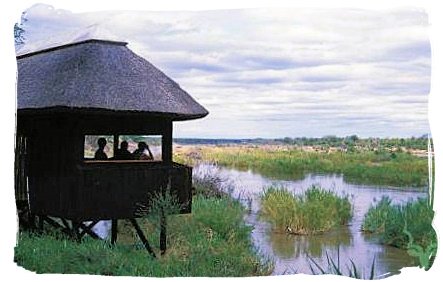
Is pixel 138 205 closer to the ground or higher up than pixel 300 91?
closer to the ground

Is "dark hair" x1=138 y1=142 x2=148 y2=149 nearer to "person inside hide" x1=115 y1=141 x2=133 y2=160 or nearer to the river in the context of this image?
"person inside hide" x1=115 y1=141 x2=133 y2=160

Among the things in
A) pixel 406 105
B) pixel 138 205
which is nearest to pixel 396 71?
pixel 406 105

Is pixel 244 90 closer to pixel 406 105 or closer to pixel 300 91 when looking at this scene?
pixel 300 91

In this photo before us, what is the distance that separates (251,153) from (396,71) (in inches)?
31.5

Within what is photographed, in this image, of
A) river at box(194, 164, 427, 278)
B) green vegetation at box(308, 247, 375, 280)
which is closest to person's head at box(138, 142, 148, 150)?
river at box(194, 164, 427, 278)

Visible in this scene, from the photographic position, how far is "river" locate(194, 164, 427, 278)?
17.0 feet

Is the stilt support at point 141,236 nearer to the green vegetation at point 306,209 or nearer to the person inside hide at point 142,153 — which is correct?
the person inside hide at point 142,153

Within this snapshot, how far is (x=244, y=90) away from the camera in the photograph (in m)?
5.34

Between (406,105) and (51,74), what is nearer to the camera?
(406,105)

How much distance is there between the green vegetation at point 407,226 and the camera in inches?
200

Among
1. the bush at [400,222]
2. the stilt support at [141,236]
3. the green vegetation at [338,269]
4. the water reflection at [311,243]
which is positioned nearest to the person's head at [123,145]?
the stilt support at [141,236]

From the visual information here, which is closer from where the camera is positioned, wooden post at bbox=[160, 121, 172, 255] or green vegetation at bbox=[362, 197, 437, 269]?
green vegetation at bbox=[362, 197, 437, 269]

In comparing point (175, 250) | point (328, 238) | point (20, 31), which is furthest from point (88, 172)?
point (328, 238)

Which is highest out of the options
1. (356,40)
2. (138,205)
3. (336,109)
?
(356,40)
